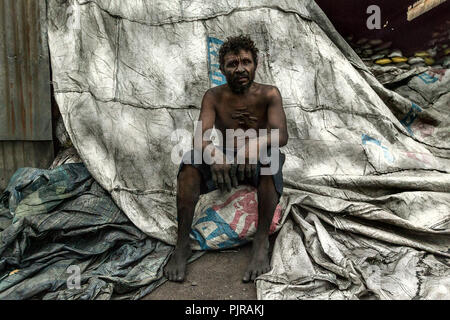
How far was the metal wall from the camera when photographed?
101 inches

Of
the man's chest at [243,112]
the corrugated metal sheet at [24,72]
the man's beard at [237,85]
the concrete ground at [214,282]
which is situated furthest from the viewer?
the corrugated metal sheet at [24,72]

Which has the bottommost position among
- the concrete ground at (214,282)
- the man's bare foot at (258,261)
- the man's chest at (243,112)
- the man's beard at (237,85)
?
the concrete ground at (214,282)

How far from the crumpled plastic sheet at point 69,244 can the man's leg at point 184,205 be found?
10 centimetres

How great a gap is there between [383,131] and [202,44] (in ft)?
4.78

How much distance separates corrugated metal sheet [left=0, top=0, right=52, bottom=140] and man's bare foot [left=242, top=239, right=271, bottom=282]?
1.79 metres

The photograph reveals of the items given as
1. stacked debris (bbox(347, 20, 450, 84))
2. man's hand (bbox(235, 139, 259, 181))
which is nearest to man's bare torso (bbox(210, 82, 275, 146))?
man's hand (bbox(235, 139, 259, 181))

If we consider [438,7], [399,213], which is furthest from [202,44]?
[438,7]

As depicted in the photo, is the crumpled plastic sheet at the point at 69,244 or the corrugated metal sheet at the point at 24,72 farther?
the corrugated metal sheet at the point at 24,72

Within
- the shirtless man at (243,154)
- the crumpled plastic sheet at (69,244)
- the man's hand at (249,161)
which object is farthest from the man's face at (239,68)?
the crumpled plastic sheet at (69,244)

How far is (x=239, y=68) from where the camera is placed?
1.83m

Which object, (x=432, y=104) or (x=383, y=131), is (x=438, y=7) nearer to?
(x=432, y=104)

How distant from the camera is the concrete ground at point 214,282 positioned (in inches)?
64.0

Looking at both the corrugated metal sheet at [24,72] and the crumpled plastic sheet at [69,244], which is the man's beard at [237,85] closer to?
the crumpled plastic sheet at [69,244]

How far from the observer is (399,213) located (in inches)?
84.2
